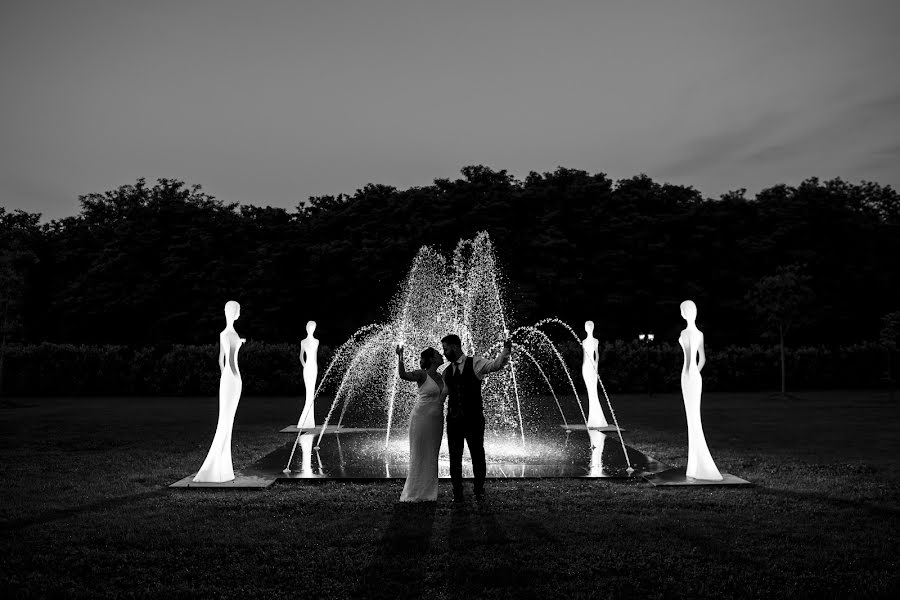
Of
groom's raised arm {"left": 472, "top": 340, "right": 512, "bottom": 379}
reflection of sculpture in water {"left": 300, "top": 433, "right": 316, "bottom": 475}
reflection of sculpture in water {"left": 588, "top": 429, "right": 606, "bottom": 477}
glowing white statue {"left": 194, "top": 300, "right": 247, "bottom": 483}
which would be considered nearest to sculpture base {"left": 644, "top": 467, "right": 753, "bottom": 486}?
reflection of sculpture in water {"left": 588, "top": 429, "right": 606, "bottom": 477}

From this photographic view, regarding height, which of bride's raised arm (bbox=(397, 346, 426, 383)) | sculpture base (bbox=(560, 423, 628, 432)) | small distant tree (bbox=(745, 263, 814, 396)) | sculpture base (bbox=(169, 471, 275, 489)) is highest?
small distant tree (bbox=(745, 263, 814, 396))

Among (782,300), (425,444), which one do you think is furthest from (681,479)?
(782,300)

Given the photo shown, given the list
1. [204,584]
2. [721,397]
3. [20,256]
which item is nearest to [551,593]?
[204,584]

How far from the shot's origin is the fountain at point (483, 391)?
11727 mm

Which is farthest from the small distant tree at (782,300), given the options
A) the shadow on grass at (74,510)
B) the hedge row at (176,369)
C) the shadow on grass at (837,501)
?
the shadow on grass at (74,510)

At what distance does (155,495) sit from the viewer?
901 centimetres

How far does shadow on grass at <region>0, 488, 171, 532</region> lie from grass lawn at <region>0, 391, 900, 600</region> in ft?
0.11

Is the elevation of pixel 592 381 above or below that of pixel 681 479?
above

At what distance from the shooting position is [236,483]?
955 cm

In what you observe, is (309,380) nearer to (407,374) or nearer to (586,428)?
(586,428)

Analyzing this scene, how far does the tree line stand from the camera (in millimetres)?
38781

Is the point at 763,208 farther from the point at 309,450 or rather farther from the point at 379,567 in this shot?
the point at 379,567

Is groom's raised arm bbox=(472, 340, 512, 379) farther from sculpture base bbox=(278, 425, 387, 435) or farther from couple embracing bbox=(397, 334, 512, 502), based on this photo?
sculpture base bbox=(278, 425, 387, 435)

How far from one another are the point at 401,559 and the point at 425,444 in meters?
2.49
